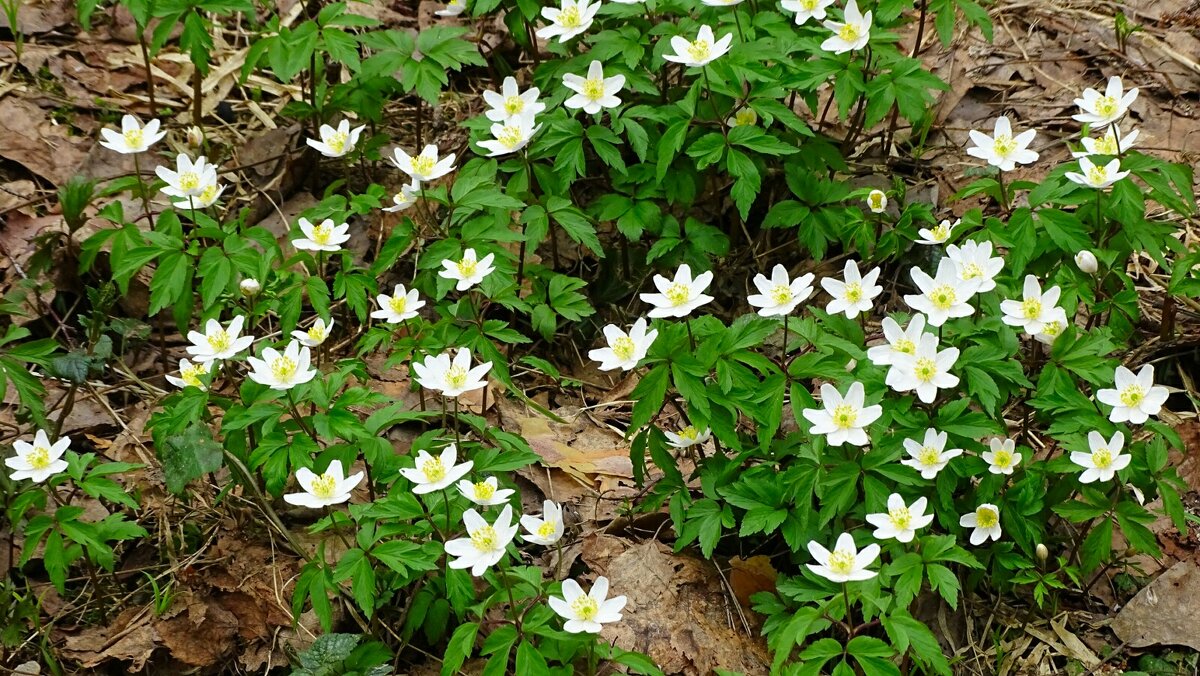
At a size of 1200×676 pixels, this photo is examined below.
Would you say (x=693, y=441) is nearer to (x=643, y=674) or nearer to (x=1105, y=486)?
(x=643, y=674)

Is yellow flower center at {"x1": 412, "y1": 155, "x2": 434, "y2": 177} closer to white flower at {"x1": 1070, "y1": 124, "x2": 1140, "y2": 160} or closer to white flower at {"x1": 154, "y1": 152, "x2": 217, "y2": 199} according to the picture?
white flower at {"x1": 154, "y1": 152, "x2": 217, "y2": 199}

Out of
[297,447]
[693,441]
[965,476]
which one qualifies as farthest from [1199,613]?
[297,447]

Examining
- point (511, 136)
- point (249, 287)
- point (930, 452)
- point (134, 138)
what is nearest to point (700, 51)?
point (511, 136)

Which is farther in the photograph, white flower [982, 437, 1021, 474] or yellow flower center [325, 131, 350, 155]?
yellow flower center [325, 131, 350, 155]

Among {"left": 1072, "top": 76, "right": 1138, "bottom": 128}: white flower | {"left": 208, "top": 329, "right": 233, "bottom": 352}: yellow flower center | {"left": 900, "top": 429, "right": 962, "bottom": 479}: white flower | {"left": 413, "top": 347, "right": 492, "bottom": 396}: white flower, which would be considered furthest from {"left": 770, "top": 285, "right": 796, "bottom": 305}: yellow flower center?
{"left": 208, "top": 329, "right": 233, "bottom": 352}: yellow flower center

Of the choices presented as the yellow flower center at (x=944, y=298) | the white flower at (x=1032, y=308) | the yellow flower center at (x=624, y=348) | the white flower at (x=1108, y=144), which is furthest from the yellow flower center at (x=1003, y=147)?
the yellow flower center at (x=624, y=348)

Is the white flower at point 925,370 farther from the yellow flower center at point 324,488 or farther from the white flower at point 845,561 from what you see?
the yellow flower center at point 324,488
